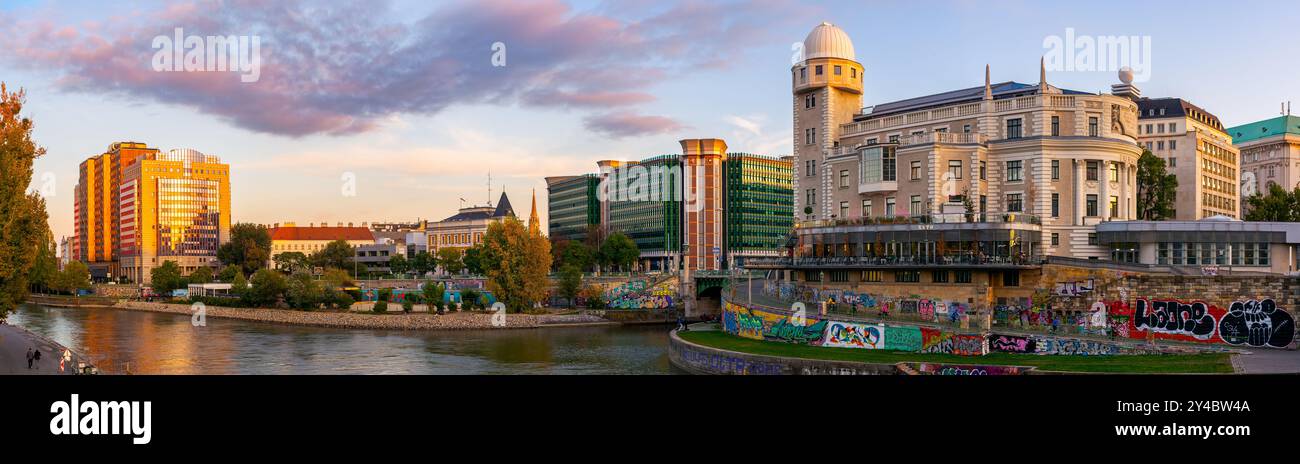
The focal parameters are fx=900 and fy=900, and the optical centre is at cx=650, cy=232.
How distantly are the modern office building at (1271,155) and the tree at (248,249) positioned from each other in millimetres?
171093

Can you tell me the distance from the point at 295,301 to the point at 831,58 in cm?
6973

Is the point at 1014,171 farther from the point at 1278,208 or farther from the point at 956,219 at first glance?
the point at 1278,208

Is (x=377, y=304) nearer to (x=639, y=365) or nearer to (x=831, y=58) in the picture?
(x=639, y=365)

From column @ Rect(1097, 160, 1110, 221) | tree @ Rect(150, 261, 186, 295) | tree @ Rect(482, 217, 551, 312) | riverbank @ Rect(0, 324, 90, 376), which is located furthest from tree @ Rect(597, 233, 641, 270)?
column @ Rect(1097, 160, 1110, 221)

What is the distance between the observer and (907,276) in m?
59.8

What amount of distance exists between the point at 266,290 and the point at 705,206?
82242 millimetres

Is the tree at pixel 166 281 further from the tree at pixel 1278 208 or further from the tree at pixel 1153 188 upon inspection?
the tree at pixel 1278 208

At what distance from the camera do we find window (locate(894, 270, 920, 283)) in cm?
5930

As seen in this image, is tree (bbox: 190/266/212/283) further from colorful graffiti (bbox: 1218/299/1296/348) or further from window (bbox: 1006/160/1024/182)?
colorful graffiti (bbox: 1218/299/1296/348)

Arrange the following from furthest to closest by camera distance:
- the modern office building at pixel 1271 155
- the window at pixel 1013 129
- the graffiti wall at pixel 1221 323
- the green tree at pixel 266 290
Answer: the modern office building at pixel 1271 155 < the green tree at pixel 266 290 < the window at pixel 1013 129 < the graffiti wall at pixel 1221 323

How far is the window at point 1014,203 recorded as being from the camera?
65.2m

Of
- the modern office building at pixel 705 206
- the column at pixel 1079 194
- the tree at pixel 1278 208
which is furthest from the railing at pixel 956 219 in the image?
the modern office building at pixel 705 206

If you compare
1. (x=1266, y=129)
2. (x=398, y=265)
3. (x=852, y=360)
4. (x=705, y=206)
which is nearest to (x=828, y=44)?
(x=852, y=360)

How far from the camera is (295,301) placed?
107750 millimetres
